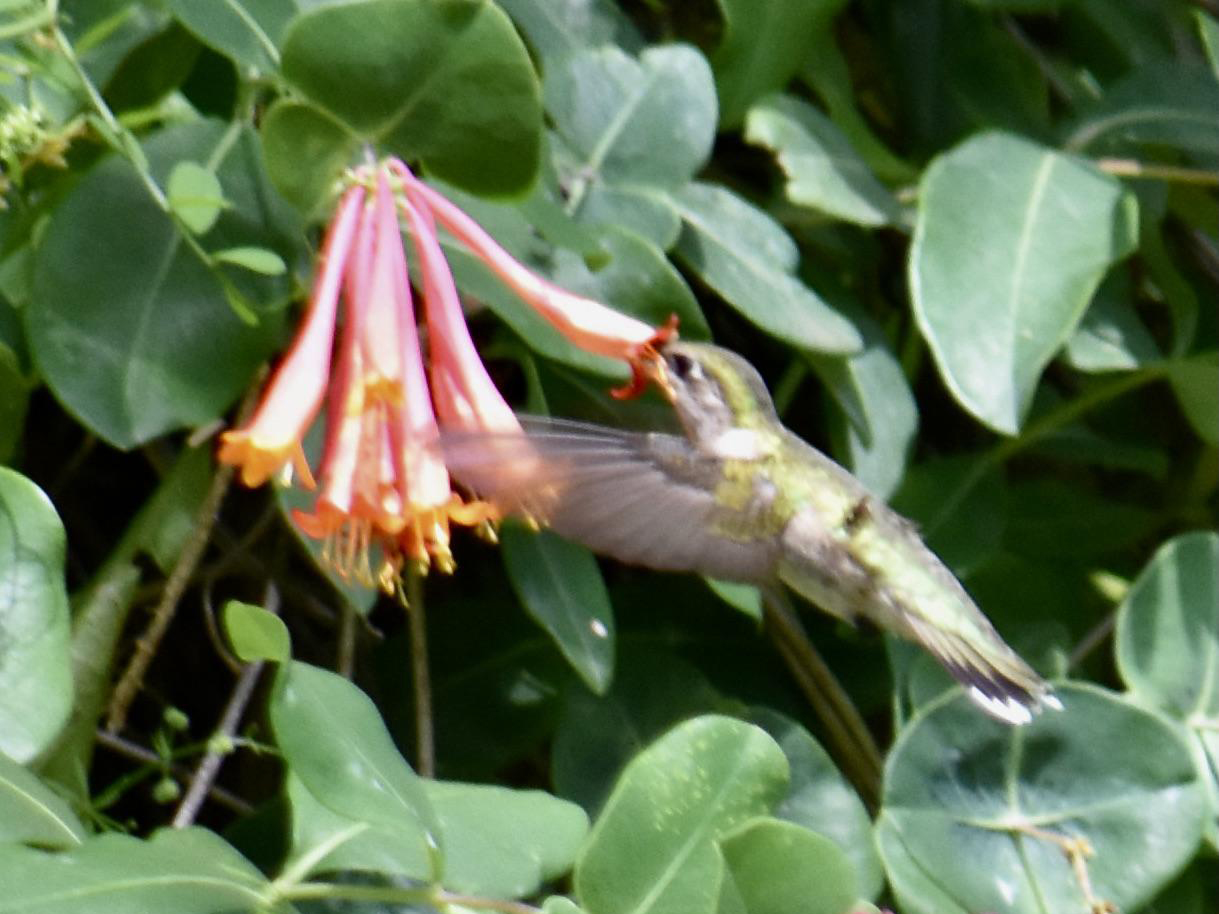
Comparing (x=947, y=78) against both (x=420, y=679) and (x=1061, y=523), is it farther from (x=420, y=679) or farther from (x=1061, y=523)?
(x=420, y=679)

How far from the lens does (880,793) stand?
3.23 ft

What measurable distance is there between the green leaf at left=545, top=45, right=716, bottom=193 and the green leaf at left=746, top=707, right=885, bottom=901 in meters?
0.34

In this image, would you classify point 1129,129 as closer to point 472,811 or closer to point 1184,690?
point 1184,690

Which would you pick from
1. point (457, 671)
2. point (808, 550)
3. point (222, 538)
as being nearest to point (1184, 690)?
point (808, 550)

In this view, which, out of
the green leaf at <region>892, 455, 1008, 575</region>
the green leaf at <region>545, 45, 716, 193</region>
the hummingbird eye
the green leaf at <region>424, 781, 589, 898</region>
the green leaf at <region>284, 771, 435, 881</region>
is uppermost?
the green leaf at <region>545, 45, 716, 193</region>

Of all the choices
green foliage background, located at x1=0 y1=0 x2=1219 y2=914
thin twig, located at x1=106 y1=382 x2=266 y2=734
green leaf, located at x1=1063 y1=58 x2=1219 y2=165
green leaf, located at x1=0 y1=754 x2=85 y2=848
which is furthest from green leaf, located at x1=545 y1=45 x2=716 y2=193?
green leaf, located at x1=0 y1=754 x2=85 y2=848

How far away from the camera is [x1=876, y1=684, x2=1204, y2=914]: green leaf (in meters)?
0.90

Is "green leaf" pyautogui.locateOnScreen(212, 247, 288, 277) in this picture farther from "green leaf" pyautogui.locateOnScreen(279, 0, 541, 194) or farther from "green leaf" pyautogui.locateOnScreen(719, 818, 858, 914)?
"green leaf" pyautogui.locateOnScreen(719, 818, 858, 914)

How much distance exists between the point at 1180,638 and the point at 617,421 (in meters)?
0.42

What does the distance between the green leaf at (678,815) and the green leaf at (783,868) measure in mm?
15

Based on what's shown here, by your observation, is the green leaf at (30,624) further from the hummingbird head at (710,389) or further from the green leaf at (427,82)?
the hummingbird head at (710,389)

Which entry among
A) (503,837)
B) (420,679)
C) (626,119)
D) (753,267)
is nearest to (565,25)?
(626,119)

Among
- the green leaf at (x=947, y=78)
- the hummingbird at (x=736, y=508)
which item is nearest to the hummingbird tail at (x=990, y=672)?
the hummingbird at (x=736, y=508)

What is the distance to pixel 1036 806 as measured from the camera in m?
0.95
